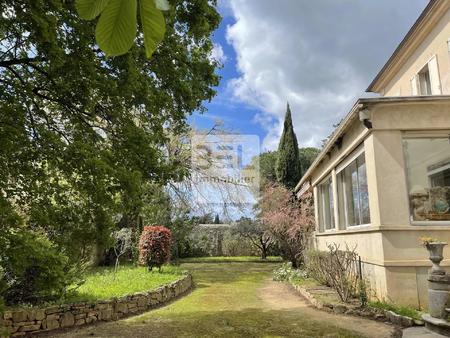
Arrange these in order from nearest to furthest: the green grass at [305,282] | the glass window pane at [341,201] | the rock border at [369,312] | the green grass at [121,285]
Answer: the rock border at [369,312]
the green grass at [121,285]
the glass window pane at [341,201]
the green grass at [305,282]

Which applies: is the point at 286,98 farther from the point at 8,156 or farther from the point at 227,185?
the point at 8,156

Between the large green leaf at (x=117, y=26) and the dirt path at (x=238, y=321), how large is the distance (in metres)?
6.80

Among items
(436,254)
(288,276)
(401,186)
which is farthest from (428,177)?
(288,276)

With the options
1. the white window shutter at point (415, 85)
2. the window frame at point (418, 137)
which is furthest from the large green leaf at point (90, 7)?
the white window shutter at point (415, 85)

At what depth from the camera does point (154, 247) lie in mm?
14812

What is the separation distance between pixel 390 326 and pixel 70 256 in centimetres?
608

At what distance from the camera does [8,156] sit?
5906 mm

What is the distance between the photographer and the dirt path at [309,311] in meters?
6.80

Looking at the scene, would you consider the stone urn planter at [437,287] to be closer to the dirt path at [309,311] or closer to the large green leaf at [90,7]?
the dirt path at [309,311]

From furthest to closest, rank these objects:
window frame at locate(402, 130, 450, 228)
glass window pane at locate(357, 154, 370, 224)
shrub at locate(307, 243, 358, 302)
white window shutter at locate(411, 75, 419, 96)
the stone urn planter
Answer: white window shutter at locate(411, 75, 419, 96)
glass window pane at locate(357, 154, 370, 224)
shrub at locate(307, 243, 358, 302)
window frame at locate(402, 130, 450, 228)
the stone urn planter

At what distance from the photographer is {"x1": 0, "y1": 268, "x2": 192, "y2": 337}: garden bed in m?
7.05

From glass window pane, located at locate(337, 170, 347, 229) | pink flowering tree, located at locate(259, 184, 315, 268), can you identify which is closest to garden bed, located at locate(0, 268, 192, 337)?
glass window pane, located at locate(337, 170, 347, 229)

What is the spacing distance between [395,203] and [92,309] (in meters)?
6.97

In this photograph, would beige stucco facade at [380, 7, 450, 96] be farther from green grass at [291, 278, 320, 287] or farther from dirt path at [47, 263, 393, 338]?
dirt path at [47, 263, 393, 338]
